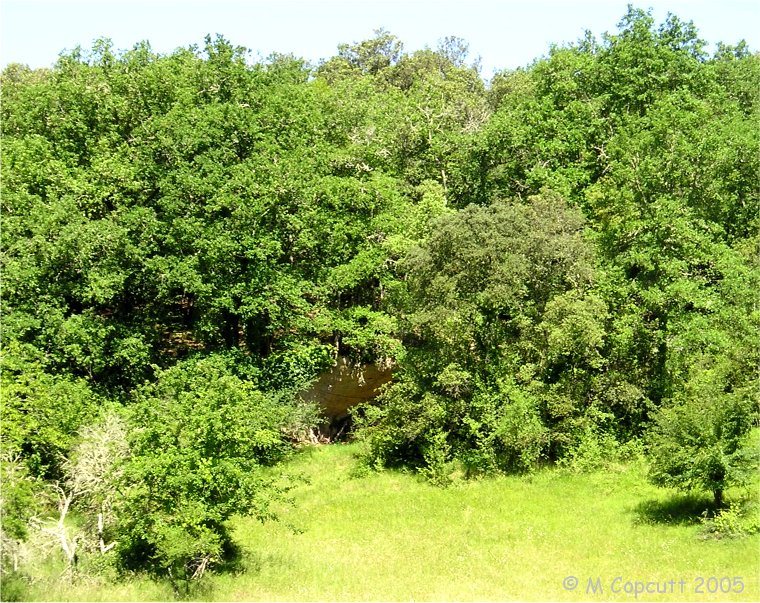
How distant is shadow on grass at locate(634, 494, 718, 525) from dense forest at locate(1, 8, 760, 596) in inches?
31.8

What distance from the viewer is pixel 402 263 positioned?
92.1ft

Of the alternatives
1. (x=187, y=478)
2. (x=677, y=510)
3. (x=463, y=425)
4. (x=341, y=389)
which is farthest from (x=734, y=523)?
(x=341, y=389)

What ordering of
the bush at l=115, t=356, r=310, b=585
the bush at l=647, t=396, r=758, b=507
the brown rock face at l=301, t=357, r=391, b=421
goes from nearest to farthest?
1. the bush at l=115, t=356, r=310, b=585
2. the bush at l=647, t=396, r=758, b=507
3. the brown rock face at l=301, t=357, r=391, b=421

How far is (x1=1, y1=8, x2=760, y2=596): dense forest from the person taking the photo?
25594mm

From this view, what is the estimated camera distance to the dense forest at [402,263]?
2559cm

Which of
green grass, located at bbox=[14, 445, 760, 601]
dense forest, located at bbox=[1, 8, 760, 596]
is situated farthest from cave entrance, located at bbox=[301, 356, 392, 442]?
green grass, located at bbox=[14, 445, 760, 601]

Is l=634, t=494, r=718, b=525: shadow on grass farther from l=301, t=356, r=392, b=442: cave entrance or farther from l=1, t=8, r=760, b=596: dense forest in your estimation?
l=301, t=356, r=392, b=442: cave entrance

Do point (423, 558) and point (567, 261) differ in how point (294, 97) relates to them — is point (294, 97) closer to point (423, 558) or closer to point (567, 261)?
point (567, 261)

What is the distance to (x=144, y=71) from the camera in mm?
30297

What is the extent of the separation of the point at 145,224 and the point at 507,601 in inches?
721

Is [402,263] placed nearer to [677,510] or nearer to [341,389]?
[341,389]

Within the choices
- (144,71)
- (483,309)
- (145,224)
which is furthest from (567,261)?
(144,71)

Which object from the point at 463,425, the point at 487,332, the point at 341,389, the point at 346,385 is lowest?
the point at 463,425

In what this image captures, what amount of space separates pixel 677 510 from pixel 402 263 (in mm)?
12162
